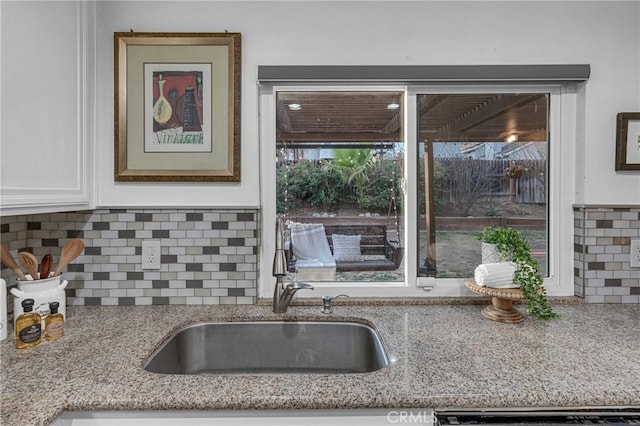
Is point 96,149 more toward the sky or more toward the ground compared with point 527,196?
more toward the sky

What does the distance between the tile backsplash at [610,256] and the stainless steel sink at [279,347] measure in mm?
961

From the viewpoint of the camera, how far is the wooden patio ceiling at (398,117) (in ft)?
5.41

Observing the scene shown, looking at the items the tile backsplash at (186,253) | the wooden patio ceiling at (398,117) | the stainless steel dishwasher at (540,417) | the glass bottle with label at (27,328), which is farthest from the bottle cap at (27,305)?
the stainless steel dishwasher at (540,417)

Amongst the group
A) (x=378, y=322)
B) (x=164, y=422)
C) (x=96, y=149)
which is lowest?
(x=164, y=422)

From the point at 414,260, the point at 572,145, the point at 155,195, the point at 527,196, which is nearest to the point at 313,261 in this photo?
the point at 414,260

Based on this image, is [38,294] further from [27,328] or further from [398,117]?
[398,117]

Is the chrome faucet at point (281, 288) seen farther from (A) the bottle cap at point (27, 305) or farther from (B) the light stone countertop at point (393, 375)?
(A) the bottle cap at point (27, 305)

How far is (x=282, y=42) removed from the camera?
157 centimetres

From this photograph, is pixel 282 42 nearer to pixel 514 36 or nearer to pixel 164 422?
pixel 514 36

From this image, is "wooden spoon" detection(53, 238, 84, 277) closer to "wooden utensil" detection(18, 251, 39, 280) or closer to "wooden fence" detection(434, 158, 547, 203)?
"wooden utensil" detection(18, 251, 39, 280)

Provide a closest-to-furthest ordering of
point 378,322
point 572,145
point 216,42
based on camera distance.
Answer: point 378,322, point 216,42, point 572,145

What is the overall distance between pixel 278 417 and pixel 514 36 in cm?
163

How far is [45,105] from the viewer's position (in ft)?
3.95

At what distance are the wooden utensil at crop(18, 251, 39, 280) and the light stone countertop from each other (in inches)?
8.1
